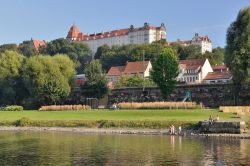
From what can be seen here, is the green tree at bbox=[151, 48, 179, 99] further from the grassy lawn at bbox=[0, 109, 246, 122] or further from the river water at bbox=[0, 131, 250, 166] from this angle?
the river water at bbox=[0, 131, 250, 166]

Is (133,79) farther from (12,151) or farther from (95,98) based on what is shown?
(12,151)

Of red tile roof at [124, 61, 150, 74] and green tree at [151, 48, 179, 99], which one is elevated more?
red tile roof at [124, 61, 150, 74]

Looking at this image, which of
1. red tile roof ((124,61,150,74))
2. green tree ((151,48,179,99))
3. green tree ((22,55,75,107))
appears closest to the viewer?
green tree ((151,48,179,99))

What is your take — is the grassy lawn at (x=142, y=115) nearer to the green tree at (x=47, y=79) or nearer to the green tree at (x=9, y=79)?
the green tree at (x=47, y=79)

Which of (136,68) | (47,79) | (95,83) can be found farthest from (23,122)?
(136,68)

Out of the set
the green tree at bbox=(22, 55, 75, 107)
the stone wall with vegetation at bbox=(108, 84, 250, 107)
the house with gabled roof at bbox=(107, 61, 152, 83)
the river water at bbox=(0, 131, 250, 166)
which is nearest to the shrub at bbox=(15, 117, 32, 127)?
the river water at bbox=(0, 131, 250, 166)

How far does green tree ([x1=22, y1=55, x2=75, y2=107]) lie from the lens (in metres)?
104

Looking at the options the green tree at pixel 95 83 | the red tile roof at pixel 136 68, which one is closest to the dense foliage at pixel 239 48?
the green tree at pixel 95 83

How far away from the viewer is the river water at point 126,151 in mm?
36219

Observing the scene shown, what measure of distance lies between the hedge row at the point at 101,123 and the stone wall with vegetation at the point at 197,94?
27896mm

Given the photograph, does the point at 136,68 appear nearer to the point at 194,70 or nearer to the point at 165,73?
the point at 194,70

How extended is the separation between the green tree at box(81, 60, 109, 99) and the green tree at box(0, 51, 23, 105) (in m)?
18.8

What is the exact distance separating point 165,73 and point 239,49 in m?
18.3

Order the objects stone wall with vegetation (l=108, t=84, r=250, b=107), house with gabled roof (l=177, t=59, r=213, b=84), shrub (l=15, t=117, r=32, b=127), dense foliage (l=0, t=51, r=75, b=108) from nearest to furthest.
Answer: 1. shrub (l=15, t=117, r=32, b=127)
2. stone wall with vegetation (l=108, t=84, r=250, b=107)
3. dense foliage (l=0, t=51, r=75, b=108)
4. house with gabled roof (l=177, t=59, r=213, b=84)
